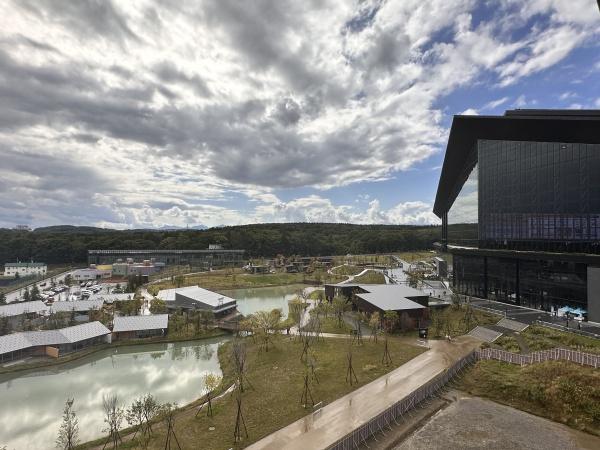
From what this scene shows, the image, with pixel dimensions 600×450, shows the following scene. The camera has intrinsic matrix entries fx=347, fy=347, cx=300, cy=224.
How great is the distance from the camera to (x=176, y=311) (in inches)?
1671

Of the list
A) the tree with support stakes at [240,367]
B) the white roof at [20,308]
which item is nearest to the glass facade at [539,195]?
the tree with support stakes at [240,367]

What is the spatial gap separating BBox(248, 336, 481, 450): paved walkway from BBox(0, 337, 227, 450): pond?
8796 millimetres

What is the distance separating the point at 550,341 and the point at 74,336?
39.1 metres

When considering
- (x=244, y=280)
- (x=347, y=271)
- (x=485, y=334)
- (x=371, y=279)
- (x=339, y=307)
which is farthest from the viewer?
(x=347, y=271)

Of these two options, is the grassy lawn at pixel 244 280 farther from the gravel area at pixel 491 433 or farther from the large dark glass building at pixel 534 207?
the gravel area at pixel 491 433

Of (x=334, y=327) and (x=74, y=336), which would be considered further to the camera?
(x=334, y=327)

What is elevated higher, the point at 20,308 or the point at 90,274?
the point at 20,308

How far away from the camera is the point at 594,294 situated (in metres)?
29.9

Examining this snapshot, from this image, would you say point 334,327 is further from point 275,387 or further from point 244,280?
point 244,280

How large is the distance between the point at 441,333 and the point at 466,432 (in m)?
15.3

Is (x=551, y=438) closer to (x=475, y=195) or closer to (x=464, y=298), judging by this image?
(x=464, y=298)

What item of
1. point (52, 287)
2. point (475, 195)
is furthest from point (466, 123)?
point (52, 287)

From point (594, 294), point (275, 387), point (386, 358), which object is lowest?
point (275, 387)

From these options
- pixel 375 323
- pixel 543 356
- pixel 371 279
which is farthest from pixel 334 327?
pixel 371 279
